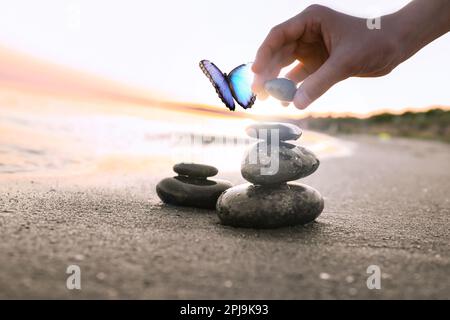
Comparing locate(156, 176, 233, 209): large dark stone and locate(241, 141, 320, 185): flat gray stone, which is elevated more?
locate(241, 141, 320, 185): flat gray stone

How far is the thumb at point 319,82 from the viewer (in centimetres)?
268

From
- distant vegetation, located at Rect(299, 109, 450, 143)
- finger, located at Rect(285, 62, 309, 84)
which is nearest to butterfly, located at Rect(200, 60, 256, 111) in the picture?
finger, located at Rect(285, 62, 309, 84)

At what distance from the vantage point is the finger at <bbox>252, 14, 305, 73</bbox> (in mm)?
3059

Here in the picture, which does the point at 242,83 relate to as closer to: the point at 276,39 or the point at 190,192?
the point at 276,39

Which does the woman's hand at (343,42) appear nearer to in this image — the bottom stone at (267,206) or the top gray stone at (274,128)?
Result: the top gray stone at (274,128)

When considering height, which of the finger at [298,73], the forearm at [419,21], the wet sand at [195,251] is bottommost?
the wet sand at [195,251]

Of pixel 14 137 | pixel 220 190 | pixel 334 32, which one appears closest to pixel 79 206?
pixel 220 190

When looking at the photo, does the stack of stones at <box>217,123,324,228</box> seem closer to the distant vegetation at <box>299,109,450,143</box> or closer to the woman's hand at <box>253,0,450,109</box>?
the woman's hand at <box>253,0,450,109</box>

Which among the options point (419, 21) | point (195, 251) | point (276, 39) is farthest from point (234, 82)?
point (195, 251)

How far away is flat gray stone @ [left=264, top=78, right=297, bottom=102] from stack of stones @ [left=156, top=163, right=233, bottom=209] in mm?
1393

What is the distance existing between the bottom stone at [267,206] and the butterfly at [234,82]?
0.66 metres

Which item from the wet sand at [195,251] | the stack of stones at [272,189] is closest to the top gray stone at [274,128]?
the stack of stones at [272,189]

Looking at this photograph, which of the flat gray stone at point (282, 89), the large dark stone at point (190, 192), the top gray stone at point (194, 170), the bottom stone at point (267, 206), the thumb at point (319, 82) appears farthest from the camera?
the top gray stone at point (194, 170)

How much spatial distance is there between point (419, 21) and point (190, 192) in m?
2.26
